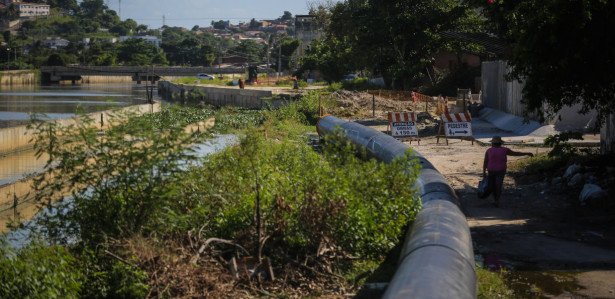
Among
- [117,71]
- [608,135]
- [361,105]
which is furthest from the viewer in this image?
[117,71]

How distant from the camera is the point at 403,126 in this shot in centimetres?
2769

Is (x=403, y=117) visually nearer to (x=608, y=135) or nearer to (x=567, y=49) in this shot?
(x=608, y=135)

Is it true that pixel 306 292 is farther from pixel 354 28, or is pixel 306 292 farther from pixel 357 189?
pixel 354 28

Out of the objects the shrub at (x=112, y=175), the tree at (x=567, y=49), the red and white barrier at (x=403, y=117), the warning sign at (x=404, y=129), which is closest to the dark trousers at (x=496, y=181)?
the tree at (x=567, y=49)

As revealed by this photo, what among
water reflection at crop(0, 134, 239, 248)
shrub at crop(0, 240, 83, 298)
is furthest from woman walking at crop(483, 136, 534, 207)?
Result: shrub at crop(0, 240, 83, 298)

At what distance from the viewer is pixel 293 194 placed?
1148cm

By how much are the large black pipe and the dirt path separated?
0.95 m

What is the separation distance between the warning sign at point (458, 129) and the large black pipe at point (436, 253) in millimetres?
12408

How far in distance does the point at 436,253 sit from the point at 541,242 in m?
4.71

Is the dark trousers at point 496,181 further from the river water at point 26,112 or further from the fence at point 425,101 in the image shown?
the fence at point 425,101

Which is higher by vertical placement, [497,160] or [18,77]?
[497,160]

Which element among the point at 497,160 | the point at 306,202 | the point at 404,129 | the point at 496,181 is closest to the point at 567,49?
the point at 497,160

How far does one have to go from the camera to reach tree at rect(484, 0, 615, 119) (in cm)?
1470

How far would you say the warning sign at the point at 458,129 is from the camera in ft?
87.8
